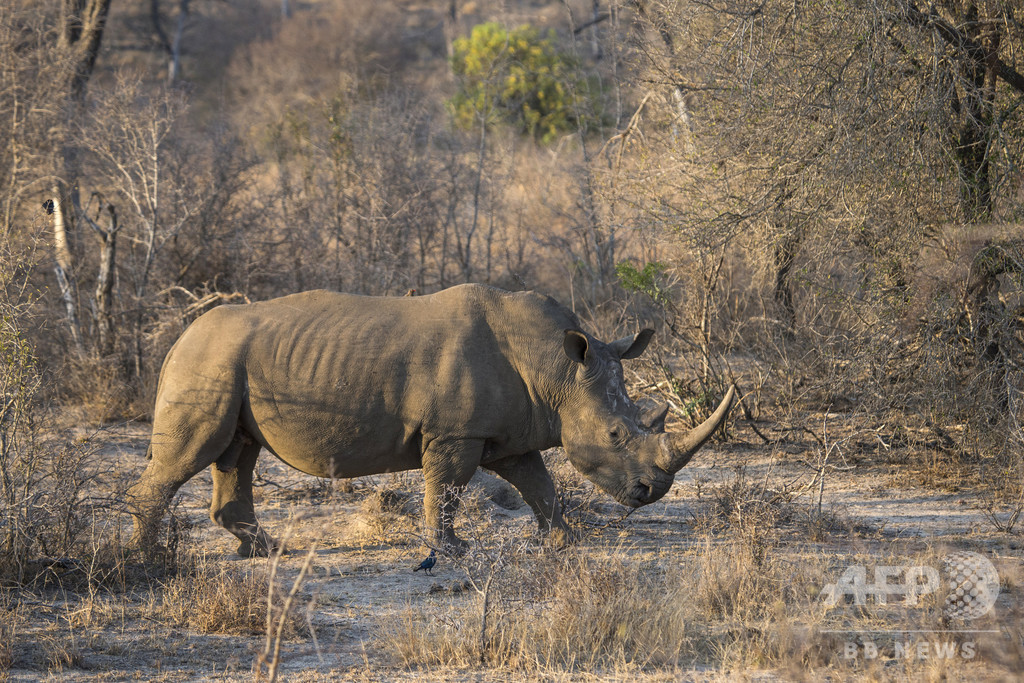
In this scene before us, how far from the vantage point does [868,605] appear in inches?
241

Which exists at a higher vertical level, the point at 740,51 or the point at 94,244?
the point at 740,51

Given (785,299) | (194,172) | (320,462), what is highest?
(194,172)

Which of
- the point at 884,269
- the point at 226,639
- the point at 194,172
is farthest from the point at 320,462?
the point at 194,172

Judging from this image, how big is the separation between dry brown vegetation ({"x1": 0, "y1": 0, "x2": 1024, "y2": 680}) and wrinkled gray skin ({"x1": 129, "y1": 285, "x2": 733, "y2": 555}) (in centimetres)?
56

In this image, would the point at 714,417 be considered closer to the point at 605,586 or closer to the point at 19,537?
the point at 605,586

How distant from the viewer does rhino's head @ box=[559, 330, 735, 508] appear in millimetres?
7262

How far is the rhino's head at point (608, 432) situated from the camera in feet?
23.8

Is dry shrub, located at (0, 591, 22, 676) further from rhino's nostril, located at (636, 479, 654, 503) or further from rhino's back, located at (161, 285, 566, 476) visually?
rhino's nostril, located at (636, 479, 654, 503)

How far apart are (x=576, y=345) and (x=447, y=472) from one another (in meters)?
1.16

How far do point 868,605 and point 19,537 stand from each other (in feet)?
15.6

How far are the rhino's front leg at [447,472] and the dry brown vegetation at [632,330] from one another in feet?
0.98

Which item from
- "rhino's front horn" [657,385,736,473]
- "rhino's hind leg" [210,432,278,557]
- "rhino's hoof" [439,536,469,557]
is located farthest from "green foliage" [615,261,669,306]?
"rhino's hind leg" [210,432,278,557]

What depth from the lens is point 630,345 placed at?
760 centimetres

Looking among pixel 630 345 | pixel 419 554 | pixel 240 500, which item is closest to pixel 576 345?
pixel 630 345
